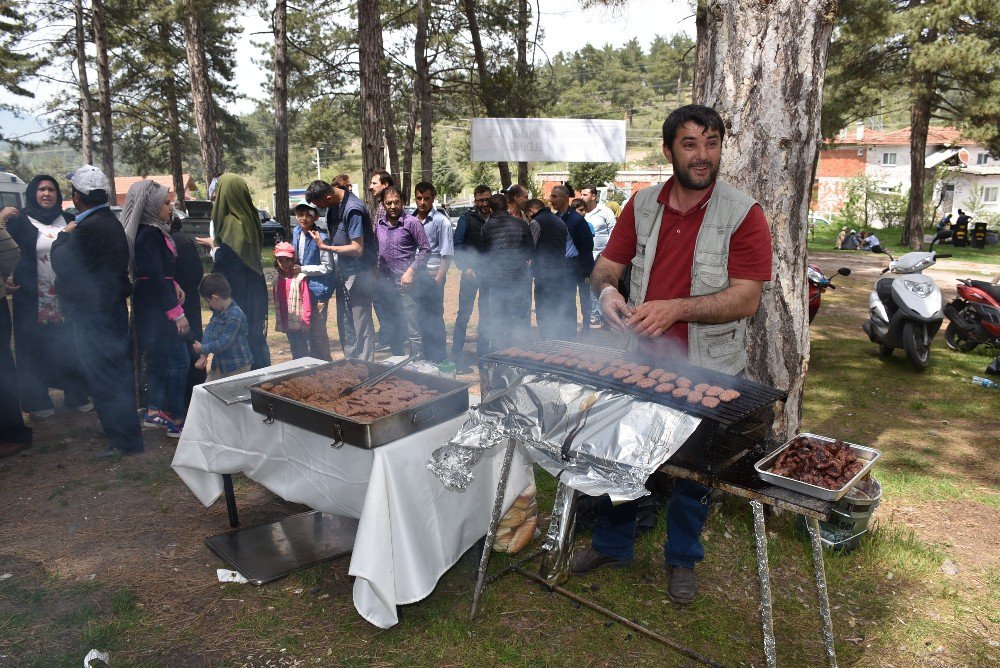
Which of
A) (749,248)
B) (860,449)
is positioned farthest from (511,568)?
(749,248)

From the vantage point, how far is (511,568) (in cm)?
344

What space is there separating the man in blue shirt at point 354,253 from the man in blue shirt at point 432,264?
57 centimetres

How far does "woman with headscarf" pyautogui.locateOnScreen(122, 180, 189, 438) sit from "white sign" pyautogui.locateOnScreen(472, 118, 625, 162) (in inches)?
211

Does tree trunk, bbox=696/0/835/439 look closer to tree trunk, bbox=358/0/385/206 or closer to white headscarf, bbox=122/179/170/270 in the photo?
white headscarf, bbox=122/179/170/270

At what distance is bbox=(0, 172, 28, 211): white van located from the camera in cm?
1148

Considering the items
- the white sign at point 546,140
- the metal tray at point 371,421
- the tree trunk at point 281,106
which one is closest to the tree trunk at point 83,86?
the tree trunk at point 281,106

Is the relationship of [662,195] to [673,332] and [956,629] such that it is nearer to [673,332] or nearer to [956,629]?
[673,332]

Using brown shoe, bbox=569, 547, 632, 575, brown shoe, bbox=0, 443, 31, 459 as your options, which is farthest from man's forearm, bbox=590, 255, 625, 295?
brown shoe, bbox=0, 443, 31, 459

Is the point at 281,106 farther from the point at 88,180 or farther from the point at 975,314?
the point at 975,314

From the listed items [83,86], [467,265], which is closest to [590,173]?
[83,86]

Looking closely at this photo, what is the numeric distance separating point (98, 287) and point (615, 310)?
12.7 feet

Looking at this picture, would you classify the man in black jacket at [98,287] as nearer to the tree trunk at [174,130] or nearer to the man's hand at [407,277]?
the man's hand at [407,277]

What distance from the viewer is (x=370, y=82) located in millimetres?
9477

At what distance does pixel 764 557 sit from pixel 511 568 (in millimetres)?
1474
